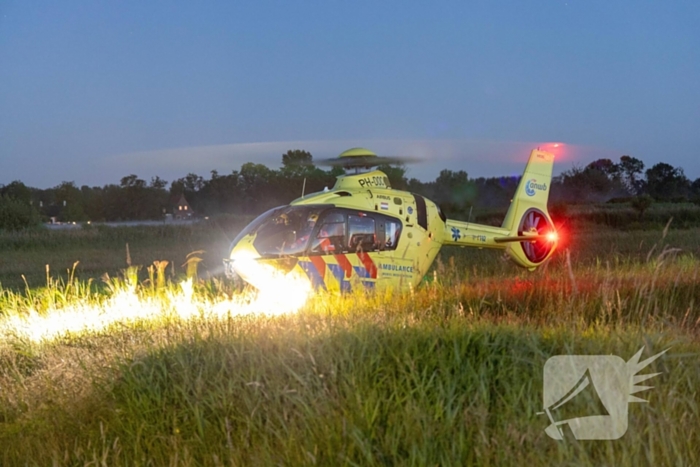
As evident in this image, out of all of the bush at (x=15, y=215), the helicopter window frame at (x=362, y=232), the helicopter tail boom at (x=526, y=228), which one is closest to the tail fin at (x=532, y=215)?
the helicopter tail boom at (x=526, y=228)

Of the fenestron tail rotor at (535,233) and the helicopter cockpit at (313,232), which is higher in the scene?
the helicopter cockpit at (313,232)

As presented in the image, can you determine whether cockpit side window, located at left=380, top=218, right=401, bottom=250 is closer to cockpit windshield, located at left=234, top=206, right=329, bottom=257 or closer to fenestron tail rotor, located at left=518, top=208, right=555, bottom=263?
cockpit windshield, located at left=234, top=206, right=329, bottom=257

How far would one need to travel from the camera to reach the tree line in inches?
1430

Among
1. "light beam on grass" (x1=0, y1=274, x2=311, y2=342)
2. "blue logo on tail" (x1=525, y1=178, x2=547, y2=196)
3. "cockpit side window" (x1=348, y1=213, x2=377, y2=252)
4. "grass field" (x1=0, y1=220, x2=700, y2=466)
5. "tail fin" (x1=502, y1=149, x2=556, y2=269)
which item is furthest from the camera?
"blue logo on tail" (x1=525, y1=178, x2=547, y2=196)

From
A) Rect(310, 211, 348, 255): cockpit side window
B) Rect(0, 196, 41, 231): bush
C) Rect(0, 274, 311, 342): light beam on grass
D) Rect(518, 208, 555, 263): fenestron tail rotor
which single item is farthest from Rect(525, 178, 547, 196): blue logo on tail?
Rect(0, 196, 41, 231): bush

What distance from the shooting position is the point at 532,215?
13727 millimetres

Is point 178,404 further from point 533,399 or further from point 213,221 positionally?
point 213,221

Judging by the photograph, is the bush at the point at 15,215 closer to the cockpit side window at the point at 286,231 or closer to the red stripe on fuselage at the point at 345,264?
the cockpit side window at the point at 286,231

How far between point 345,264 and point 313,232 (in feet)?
2.64

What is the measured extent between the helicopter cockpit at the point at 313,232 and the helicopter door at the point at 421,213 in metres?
0.98

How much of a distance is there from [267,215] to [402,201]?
2469 millimetres

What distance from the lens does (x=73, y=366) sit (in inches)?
249

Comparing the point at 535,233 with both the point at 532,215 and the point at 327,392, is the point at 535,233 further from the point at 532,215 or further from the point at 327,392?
the point at 327,392

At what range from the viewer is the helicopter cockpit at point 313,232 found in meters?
10.5
